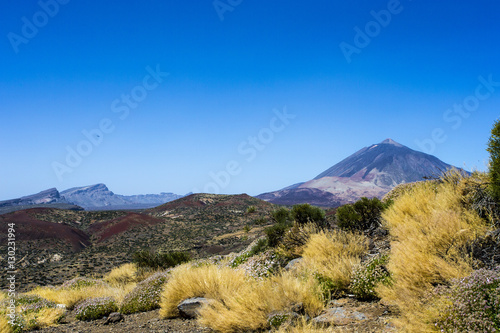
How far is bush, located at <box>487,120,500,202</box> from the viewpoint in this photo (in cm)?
600

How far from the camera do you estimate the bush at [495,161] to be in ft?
19.7

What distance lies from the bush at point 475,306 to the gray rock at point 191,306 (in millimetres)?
4715

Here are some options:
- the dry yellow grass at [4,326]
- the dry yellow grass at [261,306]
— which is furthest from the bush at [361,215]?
the dry yellow grass at [4,326]

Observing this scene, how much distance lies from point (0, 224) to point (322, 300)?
4883 centimetres

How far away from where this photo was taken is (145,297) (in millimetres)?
8914

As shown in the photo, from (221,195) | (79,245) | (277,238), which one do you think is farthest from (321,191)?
(277,238)

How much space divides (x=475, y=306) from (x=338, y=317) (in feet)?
6.62

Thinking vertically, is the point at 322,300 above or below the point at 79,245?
above

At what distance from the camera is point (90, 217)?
5759 centimetres

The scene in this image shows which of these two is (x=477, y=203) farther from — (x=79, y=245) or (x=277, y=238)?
(x=79, y=245)

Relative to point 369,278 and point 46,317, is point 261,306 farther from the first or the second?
point 46,317

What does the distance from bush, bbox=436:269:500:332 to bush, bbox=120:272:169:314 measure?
7110 mm

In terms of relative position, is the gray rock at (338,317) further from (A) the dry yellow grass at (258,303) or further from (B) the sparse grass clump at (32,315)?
(B) the sparse grass clump at (32,315)

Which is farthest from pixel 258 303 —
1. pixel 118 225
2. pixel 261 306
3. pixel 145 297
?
pixel 118 225
